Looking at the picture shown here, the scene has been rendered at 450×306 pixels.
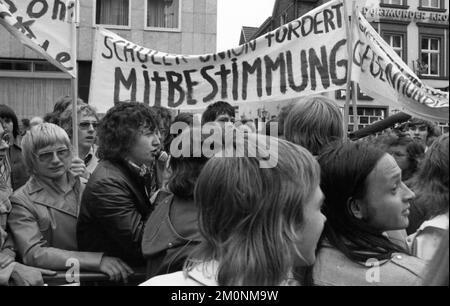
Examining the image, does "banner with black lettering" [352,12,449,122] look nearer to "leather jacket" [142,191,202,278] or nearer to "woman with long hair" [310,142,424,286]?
"woman with long hair" [310,142,424,286]

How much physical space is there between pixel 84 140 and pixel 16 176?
1010mm

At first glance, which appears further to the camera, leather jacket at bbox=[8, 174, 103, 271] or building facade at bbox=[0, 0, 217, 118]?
building facade at bbox=[0, 0, 217, 118]

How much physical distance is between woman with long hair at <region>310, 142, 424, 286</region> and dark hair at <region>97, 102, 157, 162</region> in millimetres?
1363


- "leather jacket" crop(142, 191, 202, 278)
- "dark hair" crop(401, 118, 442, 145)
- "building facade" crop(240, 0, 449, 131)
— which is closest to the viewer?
"leather jacket" crop(142, 191, 202, 278)

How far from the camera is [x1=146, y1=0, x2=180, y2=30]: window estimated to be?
15.2m

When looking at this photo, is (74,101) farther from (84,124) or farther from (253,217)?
(253,217)

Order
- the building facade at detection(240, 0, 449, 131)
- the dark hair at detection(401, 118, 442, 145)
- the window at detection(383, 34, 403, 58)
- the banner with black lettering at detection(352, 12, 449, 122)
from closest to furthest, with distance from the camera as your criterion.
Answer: the banner with black lettering at detection(352, 12, 449, 122) < the dark hair at detection(401, 118, 442, 145) < the building facade at detection(240, 0, 449, 131) < the window at detection(383, 34, 403, 58)

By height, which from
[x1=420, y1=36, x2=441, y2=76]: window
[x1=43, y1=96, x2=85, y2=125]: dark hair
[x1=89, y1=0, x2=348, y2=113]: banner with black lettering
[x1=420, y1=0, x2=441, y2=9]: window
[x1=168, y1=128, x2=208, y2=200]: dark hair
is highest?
[x1=420, y1=0, x2=441, y2=9]: window

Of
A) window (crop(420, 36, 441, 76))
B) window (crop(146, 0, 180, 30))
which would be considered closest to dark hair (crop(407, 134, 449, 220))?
window (crop(146, 0, 180, 30))

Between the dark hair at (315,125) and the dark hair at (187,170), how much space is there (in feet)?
1.82

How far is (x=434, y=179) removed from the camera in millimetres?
2484

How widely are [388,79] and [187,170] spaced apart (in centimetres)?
213

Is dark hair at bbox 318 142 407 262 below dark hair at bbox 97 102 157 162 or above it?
below

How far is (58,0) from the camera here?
3654mm
